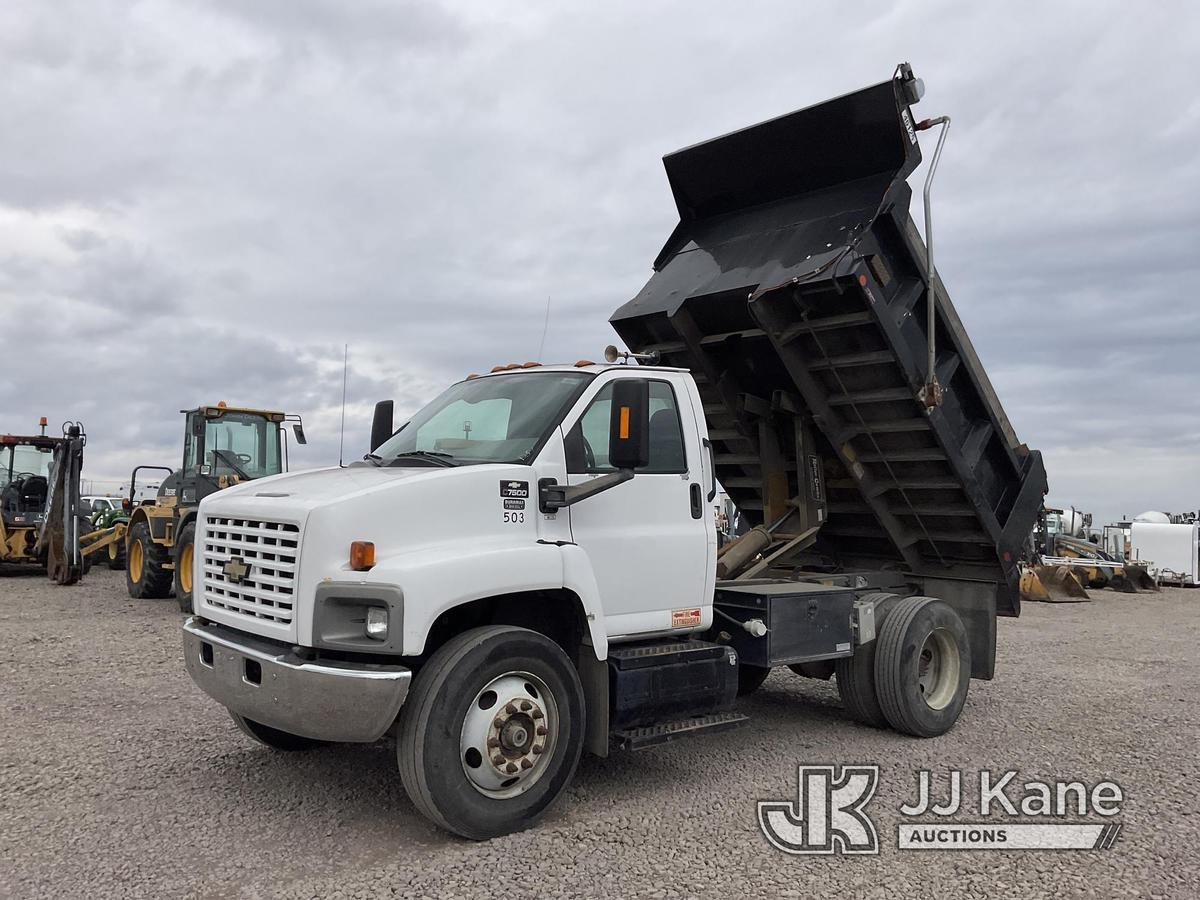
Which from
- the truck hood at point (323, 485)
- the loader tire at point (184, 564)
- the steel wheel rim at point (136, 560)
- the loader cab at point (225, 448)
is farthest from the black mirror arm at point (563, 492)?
the steel wheel rim at point (136, 560)

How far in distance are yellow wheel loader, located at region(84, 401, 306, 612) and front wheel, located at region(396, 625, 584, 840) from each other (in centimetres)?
1017

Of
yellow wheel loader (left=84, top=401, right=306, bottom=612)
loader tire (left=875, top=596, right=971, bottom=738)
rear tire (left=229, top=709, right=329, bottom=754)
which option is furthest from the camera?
yellow wheel loader (left=84, top=401, right=306, bottom=612)

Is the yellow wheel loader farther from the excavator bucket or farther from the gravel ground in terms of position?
the excavator bucket

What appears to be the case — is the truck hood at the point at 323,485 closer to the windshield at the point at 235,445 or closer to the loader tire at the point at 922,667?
the loader tire at the point at 922,667

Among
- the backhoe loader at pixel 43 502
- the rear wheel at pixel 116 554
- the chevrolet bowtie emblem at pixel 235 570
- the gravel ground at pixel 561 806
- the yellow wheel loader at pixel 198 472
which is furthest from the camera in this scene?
the rear wheel at pixel 116 554

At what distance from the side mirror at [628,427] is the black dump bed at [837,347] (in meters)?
1.75

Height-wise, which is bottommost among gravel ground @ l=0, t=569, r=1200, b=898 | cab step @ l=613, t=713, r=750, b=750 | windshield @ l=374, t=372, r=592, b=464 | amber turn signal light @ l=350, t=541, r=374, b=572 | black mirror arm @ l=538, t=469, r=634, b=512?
gravel ground @ l=0, t=569, r=1200, b=898

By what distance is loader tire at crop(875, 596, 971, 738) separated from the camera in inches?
261

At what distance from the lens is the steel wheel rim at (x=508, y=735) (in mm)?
4469

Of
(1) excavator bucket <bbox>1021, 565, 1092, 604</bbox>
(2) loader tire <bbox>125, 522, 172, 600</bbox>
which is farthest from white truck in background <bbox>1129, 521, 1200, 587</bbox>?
(2) loader tire <bbox>125, 522, 172, 600</bbox>

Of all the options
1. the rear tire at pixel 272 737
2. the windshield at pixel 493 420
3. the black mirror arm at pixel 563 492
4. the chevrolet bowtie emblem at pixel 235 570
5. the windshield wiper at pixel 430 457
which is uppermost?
the windshield at pixel 493 420

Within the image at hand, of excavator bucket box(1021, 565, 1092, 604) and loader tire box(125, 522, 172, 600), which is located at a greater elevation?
loader tire box(125, 522, 172, 600)

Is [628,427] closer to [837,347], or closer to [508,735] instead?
[508,735]

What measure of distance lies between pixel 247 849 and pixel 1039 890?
11.5 ft
